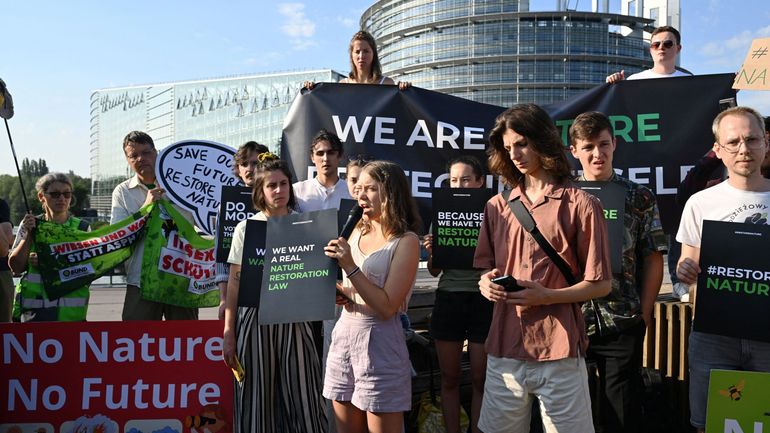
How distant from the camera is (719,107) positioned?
5.17 meters

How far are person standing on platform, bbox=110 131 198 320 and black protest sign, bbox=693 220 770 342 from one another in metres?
3.48

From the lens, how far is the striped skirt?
369 centimetres

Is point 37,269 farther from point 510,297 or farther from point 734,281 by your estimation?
point 734,281

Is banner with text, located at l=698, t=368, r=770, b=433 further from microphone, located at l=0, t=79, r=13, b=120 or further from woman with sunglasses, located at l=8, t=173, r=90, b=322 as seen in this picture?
microphone, located at l=0, t=79, r=13, b=120

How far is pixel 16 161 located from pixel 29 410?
1766 mm

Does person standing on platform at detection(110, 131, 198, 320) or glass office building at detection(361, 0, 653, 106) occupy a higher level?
glass office building at detection(361, 0, 653, 106)

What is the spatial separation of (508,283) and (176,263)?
3.06 m

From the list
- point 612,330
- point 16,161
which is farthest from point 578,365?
point 16,161

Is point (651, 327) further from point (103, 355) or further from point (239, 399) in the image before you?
point (103, 355)

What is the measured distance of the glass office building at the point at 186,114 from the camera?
75812mm

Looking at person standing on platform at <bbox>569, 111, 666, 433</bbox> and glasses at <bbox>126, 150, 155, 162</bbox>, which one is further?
glasses at <bbox>126, 150, 155, 162</bbox>

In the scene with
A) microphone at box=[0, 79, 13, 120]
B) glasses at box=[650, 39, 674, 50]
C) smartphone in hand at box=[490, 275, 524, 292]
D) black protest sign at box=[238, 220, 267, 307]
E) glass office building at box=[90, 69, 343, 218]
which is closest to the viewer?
smartphone in hand at box=[490, 275, 524, 292]

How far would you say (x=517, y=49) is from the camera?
73.9m

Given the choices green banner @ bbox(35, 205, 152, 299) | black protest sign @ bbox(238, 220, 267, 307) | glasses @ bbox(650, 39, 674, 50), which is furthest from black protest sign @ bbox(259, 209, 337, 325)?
glasses @ bbox(650, 39, 674, 50)
